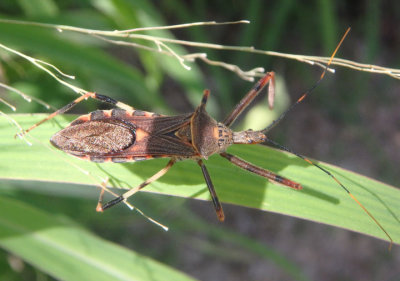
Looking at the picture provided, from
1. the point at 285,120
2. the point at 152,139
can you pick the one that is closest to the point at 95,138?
the point at 152,139

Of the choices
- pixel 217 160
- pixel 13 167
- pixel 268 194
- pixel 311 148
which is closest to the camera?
pixel 13 167

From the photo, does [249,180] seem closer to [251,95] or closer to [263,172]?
[263,172]

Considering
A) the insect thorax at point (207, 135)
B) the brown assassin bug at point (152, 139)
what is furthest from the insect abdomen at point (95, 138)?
the insect thorax at point (207, 135)

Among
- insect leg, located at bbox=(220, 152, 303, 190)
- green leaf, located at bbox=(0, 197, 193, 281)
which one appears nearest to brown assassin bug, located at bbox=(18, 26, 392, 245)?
insect leg, located at bbox=(220, 152, 303, 190)

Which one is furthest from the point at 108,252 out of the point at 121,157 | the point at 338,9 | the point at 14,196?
the point at 338,9

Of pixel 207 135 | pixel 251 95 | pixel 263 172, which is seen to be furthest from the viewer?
pixel 251 95

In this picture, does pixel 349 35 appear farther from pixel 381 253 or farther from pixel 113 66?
pixel 113 66
